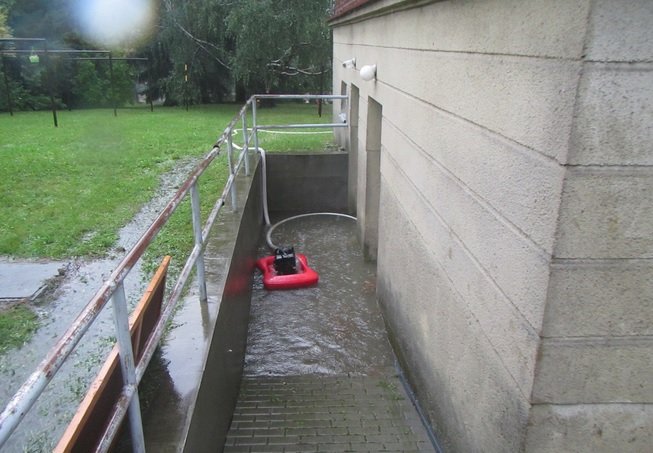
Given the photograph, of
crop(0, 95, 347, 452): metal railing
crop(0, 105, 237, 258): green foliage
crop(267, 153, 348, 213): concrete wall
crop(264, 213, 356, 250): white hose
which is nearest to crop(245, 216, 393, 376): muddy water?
crop(264, 213, 356, 250): white hose

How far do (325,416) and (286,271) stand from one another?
2.43 m

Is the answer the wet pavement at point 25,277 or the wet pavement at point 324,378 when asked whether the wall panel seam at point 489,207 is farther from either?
the wet pavement at point 25,277

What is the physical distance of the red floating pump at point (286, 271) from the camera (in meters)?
5.71

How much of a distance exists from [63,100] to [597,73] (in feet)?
74.1

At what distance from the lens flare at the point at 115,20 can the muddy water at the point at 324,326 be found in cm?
1621

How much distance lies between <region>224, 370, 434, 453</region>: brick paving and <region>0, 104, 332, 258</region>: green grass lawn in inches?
74.3

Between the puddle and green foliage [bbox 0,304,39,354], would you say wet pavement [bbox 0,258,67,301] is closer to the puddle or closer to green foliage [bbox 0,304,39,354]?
the puddle

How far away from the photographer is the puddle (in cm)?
245

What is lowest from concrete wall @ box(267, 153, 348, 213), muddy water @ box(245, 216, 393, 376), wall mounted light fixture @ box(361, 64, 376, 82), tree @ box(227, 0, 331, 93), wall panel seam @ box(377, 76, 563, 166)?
muddy water @ box(245, 216, 393, 376)

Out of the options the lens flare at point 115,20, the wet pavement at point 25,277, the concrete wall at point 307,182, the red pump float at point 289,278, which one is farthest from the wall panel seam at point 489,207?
the lens flare at point 115,20

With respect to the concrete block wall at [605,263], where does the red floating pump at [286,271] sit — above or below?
below

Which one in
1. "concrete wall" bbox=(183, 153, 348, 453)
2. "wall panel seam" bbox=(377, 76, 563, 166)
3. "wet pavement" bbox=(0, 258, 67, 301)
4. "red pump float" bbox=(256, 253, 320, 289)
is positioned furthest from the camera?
"red pump float" bbox=(256, 253, 320, 289)

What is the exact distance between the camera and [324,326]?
4.95 metres

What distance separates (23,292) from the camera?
4062 mm
